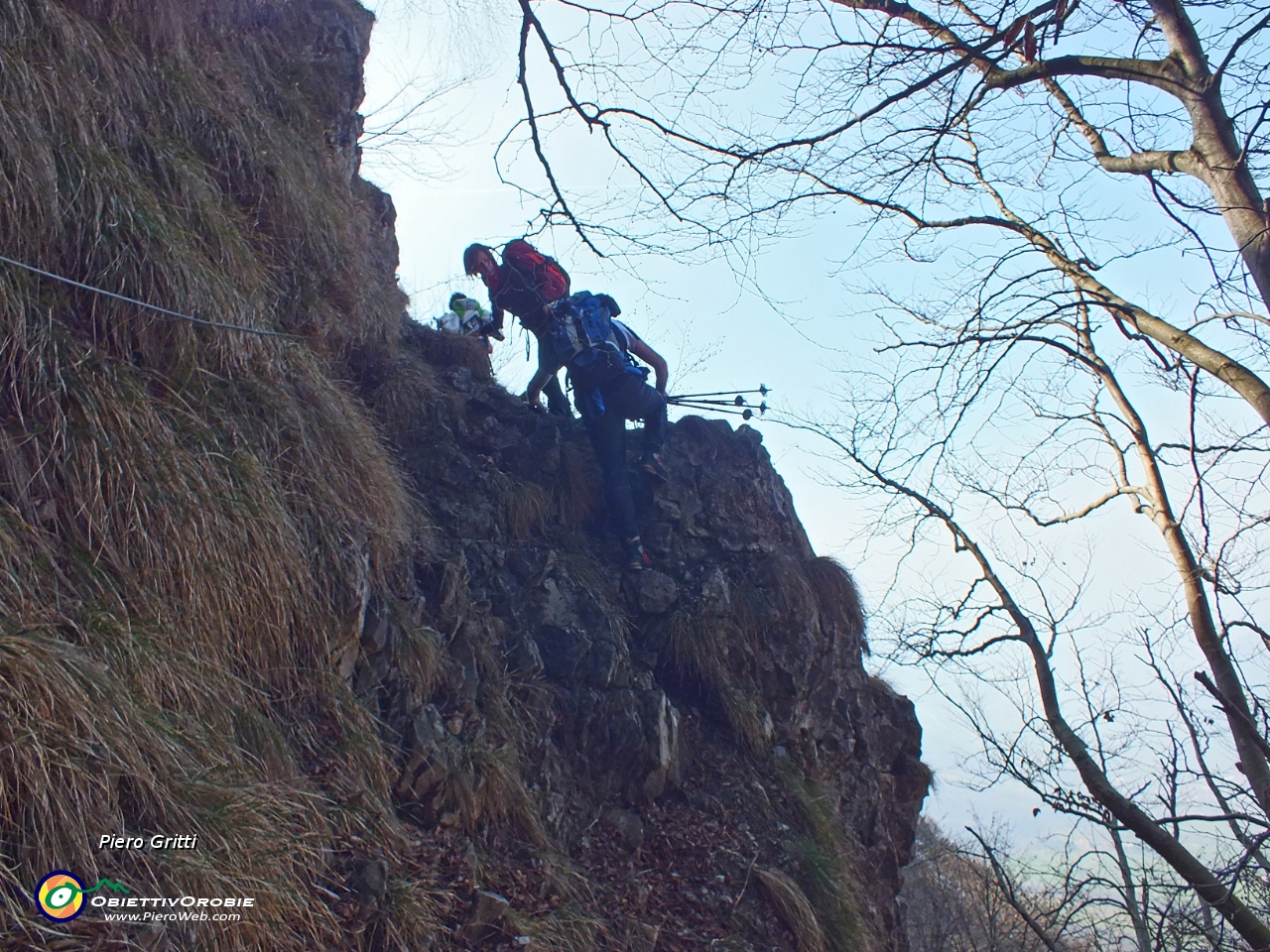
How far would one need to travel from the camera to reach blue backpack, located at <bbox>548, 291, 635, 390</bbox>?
20.5ft

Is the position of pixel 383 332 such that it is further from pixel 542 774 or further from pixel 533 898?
pixel 533 898

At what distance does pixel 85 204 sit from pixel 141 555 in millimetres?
1752

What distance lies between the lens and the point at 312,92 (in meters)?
6.69

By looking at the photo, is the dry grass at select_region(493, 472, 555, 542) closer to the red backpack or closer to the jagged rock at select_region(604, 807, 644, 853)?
the red backpack

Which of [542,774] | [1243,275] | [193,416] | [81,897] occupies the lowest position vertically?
[81,897]

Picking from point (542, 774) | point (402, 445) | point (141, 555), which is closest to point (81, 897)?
point (141, 555)

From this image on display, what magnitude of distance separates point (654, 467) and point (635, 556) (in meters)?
0.88

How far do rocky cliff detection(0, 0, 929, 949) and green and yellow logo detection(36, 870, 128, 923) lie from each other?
24 mm

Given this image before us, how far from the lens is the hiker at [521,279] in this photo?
6586 millimetres

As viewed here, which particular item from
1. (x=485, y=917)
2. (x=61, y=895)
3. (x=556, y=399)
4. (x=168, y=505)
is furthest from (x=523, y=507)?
(x=61, y=895)

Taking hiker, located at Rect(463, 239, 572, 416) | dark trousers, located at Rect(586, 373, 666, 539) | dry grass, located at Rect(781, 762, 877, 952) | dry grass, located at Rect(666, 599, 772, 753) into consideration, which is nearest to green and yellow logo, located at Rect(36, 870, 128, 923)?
dry grass, located at Rect(781, 762, 877, 952)

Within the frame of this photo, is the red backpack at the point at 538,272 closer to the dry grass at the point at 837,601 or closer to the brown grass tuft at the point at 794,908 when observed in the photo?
the dry grass at the point at 837,601

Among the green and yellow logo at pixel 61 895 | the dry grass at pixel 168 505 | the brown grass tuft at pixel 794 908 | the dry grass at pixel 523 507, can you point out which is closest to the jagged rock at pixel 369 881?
the dry grass at pixel 168 505

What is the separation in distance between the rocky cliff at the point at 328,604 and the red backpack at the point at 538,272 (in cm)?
87
